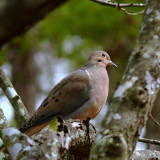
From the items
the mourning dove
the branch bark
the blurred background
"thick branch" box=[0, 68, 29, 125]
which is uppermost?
the branch bark

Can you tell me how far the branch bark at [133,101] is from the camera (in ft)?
6.36

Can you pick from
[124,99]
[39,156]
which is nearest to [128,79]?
[124,99]

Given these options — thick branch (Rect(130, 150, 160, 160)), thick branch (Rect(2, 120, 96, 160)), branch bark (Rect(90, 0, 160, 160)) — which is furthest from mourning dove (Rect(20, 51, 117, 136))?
branch bark (Rect(90, 0, 160, 160))

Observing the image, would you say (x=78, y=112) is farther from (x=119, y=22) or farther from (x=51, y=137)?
(x=119, y=22)

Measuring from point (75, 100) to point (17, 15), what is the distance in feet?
10.0

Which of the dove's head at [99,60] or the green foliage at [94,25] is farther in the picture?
the green foliage at [94,25]

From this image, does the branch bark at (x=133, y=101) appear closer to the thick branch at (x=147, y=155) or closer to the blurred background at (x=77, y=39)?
the thick branch at (x=147, y=155)

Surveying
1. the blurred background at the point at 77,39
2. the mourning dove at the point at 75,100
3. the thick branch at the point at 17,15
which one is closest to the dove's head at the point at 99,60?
the mourning dove at the point at 75,100

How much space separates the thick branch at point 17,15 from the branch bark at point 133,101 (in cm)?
71

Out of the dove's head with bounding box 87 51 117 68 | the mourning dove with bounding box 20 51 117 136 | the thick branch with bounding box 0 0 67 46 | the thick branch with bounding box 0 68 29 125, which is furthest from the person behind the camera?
the dove's head with bounding box 87 51 117 68

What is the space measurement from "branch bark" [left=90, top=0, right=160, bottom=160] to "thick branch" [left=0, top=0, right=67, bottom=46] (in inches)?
28.1

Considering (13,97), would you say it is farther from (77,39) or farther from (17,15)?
(77,39)

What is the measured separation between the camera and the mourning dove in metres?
4.28

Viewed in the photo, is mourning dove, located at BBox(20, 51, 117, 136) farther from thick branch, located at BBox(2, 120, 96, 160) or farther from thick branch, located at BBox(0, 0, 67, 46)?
thick branch, located at BBox(0, 0, 67, 46)
